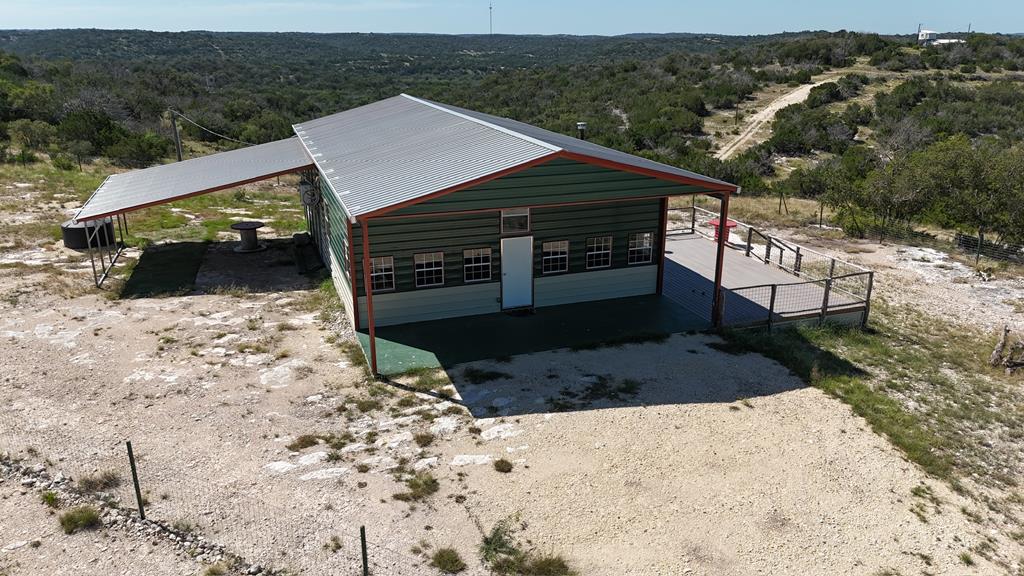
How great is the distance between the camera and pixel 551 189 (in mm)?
13969

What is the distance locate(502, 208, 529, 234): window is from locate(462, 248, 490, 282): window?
0.65m

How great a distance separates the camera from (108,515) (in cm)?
861

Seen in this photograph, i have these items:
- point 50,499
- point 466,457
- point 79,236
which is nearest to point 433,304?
point 466,457

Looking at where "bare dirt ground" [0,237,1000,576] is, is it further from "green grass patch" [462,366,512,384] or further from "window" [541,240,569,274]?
"window" [541,240,569,274]

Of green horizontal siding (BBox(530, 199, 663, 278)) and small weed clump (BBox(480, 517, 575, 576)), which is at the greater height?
green horizontal siding (BBox(530, 199, 663, 278))

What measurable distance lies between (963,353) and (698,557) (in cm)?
992

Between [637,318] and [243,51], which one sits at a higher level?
[243,51]

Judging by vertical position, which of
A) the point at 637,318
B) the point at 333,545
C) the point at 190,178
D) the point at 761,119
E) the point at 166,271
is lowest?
the point at 333,545

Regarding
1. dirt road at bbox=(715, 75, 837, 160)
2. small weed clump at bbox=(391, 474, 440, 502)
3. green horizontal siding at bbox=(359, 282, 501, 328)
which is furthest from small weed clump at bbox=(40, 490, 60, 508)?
dirt road at bbox=(715, 75, 837, 160)

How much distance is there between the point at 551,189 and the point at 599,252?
9.03 ft

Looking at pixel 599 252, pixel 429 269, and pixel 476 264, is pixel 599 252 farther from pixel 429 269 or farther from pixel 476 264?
pixel 429 269

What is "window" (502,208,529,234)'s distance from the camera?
15.0m

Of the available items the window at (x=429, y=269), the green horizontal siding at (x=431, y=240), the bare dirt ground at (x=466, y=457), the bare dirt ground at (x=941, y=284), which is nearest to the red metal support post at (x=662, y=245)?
the bare dirt ground at (x=466, y=457)

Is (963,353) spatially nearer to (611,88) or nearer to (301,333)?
(301,333)
